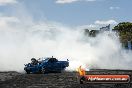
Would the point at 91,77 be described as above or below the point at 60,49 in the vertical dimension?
below

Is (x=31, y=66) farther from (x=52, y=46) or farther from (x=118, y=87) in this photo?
(x=52, y=46)

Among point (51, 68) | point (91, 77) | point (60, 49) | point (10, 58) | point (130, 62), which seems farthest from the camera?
point (60, 49)

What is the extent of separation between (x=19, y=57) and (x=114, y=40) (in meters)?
13.3

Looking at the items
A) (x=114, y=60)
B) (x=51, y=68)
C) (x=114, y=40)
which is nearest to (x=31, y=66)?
(x=51, y=68)

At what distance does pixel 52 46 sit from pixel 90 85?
41155mm

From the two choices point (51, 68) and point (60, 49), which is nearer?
point (51, 68)

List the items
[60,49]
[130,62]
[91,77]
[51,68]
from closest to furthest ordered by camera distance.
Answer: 1. [91,77]
2. [51,68]
3. [130,62]
4. [60,49]

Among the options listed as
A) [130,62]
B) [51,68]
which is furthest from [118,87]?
[130,62]

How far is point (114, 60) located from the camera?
5700 centimetres

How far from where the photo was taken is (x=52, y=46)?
6750cm

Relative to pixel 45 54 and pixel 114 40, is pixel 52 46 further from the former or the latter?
pixel 114 40

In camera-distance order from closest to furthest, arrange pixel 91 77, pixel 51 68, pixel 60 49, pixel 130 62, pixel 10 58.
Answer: pixel 91 77, pixel 51 68, pixel 130 62, pixel 10 58, pixel 60 49

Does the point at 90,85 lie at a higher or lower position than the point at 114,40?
lower

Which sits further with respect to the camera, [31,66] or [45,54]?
[45,54]
